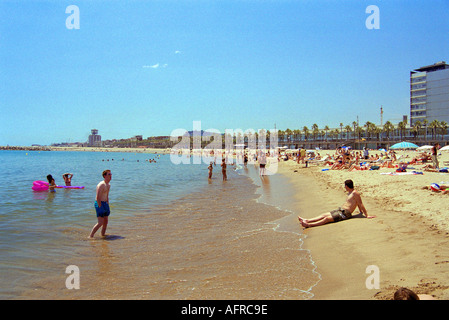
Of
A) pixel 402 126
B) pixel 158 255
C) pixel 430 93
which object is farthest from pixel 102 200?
pixel 430 93

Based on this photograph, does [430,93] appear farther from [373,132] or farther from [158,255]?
[158,255]

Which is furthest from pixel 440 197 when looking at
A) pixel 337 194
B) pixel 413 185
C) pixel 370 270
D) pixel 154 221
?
pixel 154 221

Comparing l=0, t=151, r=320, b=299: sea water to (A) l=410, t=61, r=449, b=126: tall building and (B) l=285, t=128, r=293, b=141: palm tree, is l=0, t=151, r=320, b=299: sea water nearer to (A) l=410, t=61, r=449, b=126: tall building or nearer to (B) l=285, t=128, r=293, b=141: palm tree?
(A) l=410, t=61, r=449, b=126: tall building

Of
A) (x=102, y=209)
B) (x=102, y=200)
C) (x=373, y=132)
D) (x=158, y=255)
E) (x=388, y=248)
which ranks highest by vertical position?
(x=373, y=132)

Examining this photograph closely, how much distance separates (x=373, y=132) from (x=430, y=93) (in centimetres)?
1986

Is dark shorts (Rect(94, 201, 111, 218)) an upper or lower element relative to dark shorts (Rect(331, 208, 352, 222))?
upper

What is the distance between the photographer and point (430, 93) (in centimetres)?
8688

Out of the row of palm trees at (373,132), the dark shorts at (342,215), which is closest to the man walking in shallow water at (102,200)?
the dark shorts at (342,215)

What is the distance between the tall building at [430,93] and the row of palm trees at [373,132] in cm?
345

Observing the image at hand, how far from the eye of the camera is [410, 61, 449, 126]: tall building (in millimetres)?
82875

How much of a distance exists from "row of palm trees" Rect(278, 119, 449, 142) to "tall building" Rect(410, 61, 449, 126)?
3.45m

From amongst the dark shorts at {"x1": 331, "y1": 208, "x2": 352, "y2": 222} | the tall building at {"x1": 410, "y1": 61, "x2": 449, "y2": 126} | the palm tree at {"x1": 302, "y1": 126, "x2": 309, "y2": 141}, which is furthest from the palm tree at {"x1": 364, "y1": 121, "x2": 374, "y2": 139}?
the dark shorts at {"x1": 331, "y1": 208, "x2": 352, "y2": 222}

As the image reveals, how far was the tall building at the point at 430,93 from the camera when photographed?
8288 centimetres

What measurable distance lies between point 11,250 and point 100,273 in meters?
2.75
